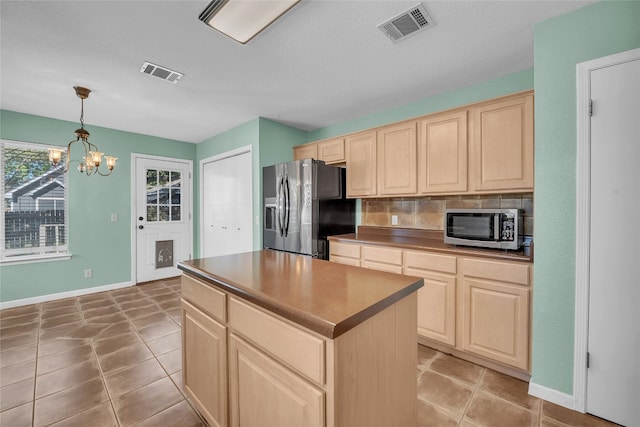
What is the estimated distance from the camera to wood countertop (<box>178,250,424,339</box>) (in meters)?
0.88

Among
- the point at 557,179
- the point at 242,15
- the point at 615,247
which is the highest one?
the point at 242,15

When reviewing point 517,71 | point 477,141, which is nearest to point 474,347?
point 477,141

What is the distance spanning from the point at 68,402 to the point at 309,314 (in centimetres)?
205

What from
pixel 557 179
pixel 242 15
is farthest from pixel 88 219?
pixel 557 179

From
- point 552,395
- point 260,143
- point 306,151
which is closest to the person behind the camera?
point 552,395

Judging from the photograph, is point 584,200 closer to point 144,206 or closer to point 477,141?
point 477,141

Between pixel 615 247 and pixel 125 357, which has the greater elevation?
pixel 615 247

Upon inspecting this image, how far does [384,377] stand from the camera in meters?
1.05

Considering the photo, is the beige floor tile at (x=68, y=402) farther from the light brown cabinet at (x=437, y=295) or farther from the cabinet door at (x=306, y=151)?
the cabinet door at (x=306, y=151)

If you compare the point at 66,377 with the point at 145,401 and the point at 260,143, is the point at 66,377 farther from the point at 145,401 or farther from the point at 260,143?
the point at 260,143

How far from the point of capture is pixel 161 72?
7.86 ft

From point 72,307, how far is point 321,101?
4.00 meters

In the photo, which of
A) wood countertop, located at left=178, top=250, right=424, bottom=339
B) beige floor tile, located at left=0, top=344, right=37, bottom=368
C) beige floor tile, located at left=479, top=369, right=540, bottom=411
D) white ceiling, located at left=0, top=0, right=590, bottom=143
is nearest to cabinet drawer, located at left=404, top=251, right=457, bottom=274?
beige floor tile, located at left=479, top=369, right=540, bottom=411

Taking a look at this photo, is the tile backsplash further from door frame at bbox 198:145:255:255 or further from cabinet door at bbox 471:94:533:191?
door frame at bbox 198:145:255:255
